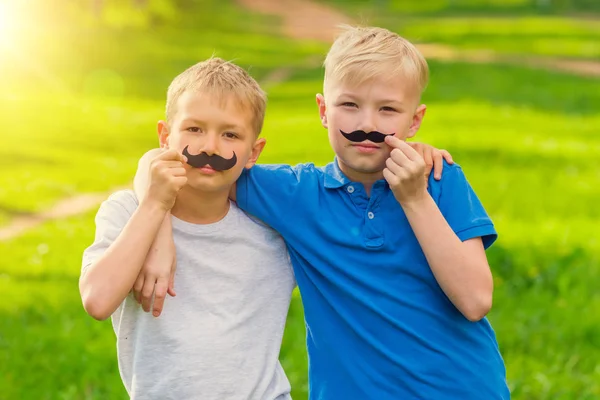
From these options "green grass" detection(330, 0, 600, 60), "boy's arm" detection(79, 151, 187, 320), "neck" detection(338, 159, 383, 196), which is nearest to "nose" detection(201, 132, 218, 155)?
"boy's arm" detection(79, 151, 187, 320)

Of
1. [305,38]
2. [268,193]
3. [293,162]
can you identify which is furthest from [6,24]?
[268,193]

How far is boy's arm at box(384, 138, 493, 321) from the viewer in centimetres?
290

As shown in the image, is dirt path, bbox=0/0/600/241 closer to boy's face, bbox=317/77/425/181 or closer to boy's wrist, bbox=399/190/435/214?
boy's face, bbox=317/77/425/181

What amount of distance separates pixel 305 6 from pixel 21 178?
30.2m

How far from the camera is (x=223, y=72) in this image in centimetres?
308

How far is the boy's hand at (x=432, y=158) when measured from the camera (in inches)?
121

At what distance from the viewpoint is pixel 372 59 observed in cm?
305

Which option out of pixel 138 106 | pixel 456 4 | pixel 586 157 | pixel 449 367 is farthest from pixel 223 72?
pixel 456 4

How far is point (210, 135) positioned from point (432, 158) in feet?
2.38

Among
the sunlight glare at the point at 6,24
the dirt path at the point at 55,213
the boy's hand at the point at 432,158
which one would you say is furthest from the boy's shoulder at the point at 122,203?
the sunlight glare at the point at 6,24

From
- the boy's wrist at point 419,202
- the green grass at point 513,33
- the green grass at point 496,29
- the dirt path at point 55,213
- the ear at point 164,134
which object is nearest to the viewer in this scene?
the boy's wrist at point 419,202

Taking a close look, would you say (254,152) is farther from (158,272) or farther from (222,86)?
(158,272)

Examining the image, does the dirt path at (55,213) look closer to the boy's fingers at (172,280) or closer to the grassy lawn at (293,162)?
the grassy lawn at (293,162)

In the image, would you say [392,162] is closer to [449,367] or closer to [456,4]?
[449,367]
